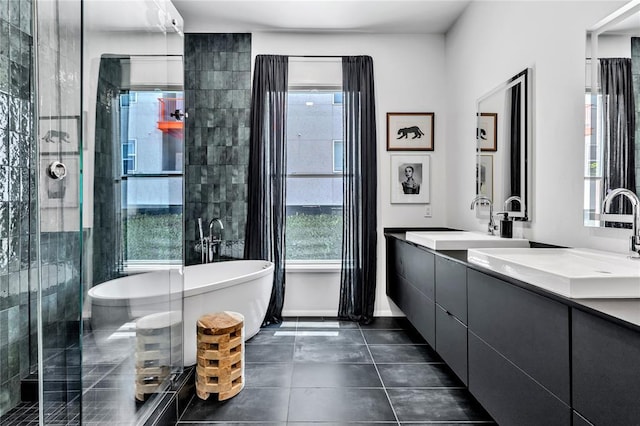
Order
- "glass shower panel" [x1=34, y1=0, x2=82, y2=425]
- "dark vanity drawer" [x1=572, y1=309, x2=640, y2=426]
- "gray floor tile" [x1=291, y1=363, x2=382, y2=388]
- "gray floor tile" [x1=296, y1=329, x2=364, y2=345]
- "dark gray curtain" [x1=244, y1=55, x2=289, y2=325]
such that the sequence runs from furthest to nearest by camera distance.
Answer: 1. "dark gray curtain" [x1=244, y1=55, x2=289, y2=325]
2. "gray floor tile" [x1=296, y1=329, x2=364, y2=345]
3. "gray floor tile" [x1=291, y1=363, x2=382, y2=388]
4. "glass shower panel" [x1=34, y1=0, x2=82, y2=425]
5. "dark vanity drawer" [x1=572, y1=309, x2=640, y2=426]

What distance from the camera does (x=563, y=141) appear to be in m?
2.14

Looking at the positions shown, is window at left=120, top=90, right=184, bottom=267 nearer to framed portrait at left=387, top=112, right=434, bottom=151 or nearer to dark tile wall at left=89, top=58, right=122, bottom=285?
dark tile wall at left=89, top=58, right=122, bottom=285

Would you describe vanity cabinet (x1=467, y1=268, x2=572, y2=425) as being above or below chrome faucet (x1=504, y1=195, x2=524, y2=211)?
below

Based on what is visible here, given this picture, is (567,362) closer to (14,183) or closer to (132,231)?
(132,231)

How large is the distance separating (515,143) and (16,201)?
290cm

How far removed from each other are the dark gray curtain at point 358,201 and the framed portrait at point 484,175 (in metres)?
0.97

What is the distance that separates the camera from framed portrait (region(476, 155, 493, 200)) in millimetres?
2922

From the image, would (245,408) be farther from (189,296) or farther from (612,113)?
(612,113)

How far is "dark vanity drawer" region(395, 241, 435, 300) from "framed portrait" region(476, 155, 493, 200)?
2.27 ft

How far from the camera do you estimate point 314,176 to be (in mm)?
3932

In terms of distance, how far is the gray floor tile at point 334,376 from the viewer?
244 cm

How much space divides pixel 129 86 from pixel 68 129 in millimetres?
453

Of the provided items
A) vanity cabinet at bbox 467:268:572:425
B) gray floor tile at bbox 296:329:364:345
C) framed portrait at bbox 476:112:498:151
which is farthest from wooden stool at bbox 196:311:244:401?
framed portrait at bbox 476:112:498:151

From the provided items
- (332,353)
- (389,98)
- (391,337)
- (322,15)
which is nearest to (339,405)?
(332,353)
